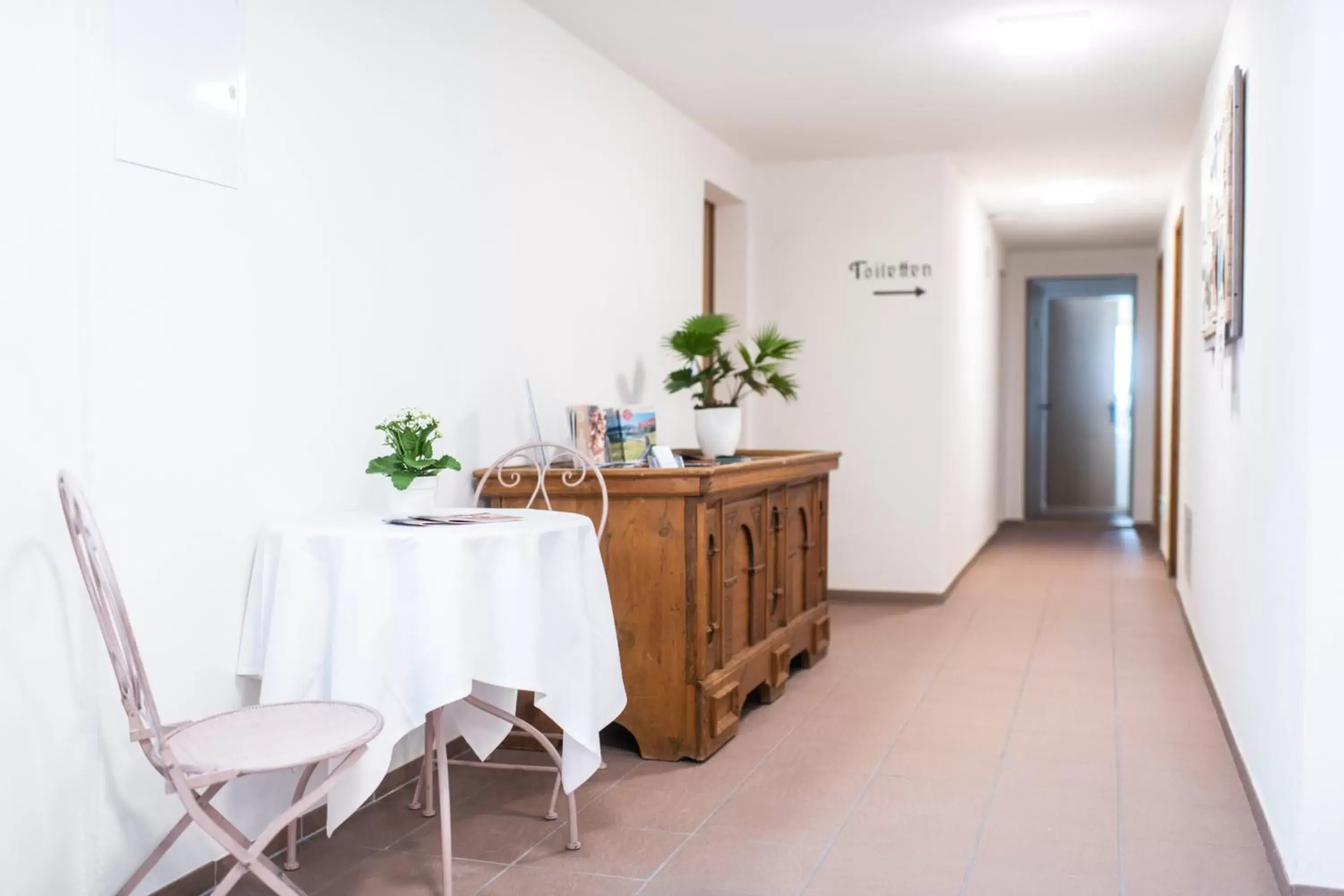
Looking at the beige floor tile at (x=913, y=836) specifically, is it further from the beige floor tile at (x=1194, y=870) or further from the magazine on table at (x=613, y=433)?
the magazine on table at (x=613, y=433)

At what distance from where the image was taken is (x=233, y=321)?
277cm

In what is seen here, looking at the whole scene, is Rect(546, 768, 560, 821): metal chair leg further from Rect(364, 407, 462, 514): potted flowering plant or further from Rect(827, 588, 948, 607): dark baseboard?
Rect(827, 588, 948, 607): dark baseboard

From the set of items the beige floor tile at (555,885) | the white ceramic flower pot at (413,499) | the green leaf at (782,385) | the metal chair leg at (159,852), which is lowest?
the beige floor tile at (555,885)

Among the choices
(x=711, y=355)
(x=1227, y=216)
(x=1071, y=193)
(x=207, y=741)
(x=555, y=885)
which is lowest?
(x=555, y=885)

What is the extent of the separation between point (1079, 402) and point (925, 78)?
774cm

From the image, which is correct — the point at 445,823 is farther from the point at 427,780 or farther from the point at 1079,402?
the point at 1079,402

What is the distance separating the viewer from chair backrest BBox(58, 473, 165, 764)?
2.06 meters

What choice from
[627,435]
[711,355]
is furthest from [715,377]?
[627,435]

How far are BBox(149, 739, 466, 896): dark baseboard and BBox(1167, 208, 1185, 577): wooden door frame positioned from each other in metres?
5.12

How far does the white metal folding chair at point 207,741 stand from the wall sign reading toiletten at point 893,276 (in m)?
5.15

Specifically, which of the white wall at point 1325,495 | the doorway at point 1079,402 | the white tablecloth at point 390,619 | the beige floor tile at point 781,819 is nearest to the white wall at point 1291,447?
the white wall at point 1325,495

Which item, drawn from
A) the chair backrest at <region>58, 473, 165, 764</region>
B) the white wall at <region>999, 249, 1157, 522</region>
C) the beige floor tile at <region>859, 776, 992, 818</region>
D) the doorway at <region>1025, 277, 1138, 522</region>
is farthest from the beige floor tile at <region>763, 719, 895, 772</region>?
the doorway at <region>1025, 277, 1138, 522</region>

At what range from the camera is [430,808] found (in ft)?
10.6

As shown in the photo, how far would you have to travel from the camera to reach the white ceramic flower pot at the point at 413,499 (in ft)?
9.73
